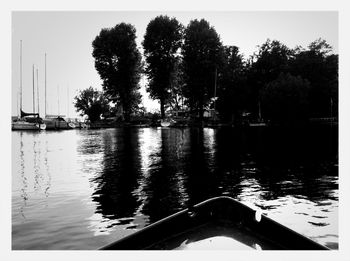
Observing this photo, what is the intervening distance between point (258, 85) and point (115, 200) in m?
55.4

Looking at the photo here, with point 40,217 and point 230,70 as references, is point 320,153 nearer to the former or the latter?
point 40,217

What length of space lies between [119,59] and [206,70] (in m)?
18.0

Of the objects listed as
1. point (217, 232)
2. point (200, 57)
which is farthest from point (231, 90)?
point (217, 232)

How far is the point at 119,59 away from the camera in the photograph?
191 ft

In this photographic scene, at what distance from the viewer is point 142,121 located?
64.8 meters

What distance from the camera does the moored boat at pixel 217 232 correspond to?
4.37 metres

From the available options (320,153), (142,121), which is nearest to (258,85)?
(142,121)

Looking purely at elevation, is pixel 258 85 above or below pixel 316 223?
above

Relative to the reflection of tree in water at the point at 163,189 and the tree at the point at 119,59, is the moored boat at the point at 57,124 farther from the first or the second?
the reflection of tree in water at the point at 163,189

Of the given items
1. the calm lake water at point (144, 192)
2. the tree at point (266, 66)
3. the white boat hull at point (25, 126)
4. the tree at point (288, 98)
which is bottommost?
the calm lake water at point (144, 192)

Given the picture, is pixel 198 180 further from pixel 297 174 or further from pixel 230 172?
pixel 297 174

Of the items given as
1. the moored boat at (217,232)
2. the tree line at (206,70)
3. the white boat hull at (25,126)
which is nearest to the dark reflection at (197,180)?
the moored boat at (217,232)

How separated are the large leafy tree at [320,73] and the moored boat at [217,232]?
51325 millimetres
